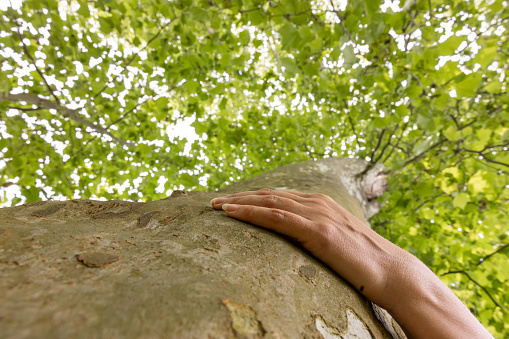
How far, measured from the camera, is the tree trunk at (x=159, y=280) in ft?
1.13

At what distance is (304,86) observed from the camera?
12.7 feet

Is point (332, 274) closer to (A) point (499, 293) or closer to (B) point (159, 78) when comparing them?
(B) point (159, 78)

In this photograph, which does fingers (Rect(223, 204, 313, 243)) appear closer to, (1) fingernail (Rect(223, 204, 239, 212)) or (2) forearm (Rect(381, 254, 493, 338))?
(1) fingernail (Rect(223, 204, 239, 212))

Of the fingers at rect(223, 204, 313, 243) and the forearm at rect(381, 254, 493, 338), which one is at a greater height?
the fingers at rect(223, 204, 313, 243)

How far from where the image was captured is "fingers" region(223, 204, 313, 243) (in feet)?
2.60

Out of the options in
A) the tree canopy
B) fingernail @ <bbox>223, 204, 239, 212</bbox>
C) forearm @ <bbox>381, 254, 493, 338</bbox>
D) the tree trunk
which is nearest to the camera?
the tree trunk

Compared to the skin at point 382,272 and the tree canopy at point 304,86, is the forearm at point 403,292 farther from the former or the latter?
the tree canopy at point 304,86

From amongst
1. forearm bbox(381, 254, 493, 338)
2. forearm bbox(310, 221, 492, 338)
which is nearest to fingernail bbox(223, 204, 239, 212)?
forearm bbox(310, 221, 492, 338)

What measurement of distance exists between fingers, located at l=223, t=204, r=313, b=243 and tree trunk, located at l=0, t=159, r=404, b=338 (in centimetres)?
3

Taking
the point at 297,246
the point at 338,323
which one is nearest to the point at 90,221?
the point at 297,246

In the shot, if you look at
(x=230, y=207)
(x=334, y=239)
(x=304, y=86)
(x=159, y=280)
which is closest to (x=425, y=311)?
(x=334, y=239)

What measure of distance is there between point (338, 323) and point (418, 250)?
11.1ft

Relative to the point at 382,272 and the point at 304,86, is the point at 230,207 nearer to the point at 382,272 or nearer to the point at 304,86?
the point at 382,272

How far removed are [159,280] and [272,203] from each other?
54cm
